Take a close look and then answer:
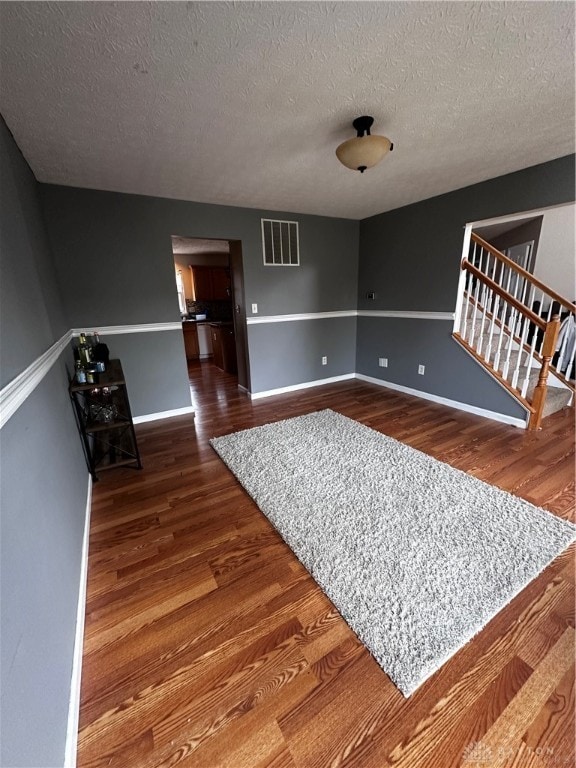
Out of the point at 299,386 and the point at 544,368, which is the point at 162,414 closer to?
the point at 299,386

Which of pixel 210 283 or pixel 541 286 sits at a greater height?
pixel 210 283

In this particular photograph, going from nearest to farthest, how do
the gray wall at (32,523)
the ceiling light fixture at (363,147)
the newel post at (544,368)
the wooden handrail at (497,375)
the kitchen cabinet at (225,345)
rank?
the gray wall at (32,523), the ceiling light fixture at (363,147), the newel post at (544,368), the wooden handrail at (497,375), the kitchen cabinet at (225,345)

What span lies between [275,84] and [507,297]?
256cm

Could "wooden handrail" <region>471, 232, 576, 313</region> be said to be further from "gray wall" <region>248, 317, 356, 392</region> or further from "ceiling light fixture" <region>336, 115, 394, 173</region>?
"gray wall" <region>248, 317, 356, 392</region>

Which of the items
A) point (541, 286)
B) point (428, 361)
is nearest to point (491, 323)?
point (541, 286)

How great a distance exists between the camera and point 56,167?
2205 millimetres

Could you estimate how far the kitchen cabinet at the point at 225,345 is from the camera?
491 centimetres

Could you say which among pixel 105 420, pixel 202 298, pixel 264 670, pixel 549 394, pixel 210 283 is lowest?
pixel 264 670

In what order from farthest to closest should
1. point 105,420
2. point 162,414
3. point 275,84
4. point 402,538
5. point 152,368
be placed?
1. point 162,414
2. point 152,368
3. point 105,420
4. point 402,538
5. point 275,84

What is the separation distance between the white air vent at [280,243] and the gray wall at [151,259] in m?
0.07

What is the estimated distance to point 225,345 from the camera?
5.08 meters

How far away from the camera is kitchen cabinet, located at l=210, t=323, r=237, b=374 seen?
4911 mm

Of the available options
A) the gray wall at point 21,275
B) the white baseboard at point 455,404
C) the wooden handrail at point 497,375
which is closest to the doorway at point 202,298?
the white baseboard at point 455,404

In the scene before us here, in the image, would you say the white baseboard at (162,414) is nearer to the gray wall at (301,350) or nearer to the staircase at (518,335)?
the gray wall at (301,350)
